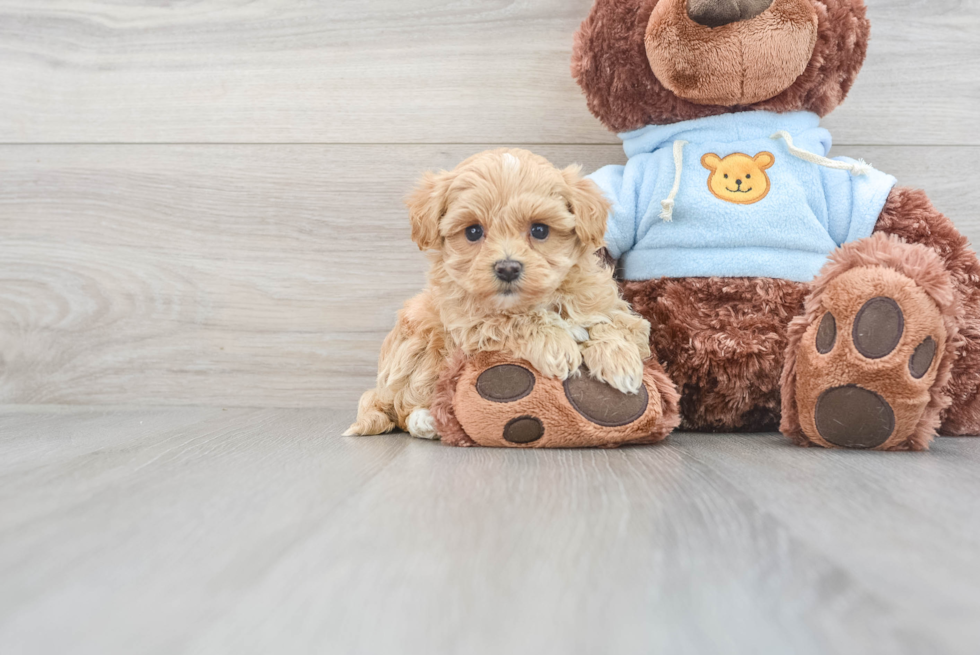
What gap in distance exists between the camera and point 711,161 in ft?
3.08

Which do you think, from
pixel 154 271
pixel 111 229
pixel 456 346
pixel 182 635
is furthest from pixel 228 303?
pixel 182 635

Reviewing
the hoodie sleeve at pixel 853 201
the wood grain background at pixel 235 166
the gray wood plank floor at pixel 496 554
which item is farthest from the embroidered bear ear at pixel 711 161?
the gray wood plank floor at pixel 496 554

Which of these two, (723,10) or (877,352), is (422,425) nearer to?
(877,352)

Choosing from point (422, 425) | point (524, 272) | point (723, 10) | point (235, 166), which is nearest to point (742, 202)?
point (723, 10)

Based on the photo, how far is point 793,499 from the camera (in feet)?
1.83

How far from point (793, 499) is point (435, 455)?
1.22ft

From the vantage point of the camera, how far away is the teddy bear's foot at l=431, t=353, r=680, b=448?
0.79 m

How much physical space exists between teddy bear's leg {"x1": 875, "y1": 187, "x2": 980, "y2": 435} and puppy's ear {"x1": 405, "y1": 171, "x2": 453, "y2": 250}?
557 millimetres

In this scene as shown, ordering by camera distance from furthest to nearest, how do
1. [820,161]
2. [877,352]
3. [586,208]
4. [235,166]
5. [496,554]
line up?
1. [235,166]
2. [820,161]
3. [586,208]
4. [877,352]
5. [496,554]

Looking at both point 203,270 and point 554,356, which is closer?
point 554,356

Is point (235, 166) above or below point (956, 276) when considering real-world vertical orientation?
above

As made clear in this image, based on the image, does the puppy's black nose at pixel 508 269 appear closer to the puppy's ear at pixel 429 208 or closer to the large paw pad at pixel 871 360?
the puppy's ear at pixel 429 208

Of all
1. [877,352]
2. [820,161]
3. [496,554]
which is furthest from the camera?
[820,161]

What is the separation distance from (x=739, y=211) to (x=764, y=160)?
8cm
